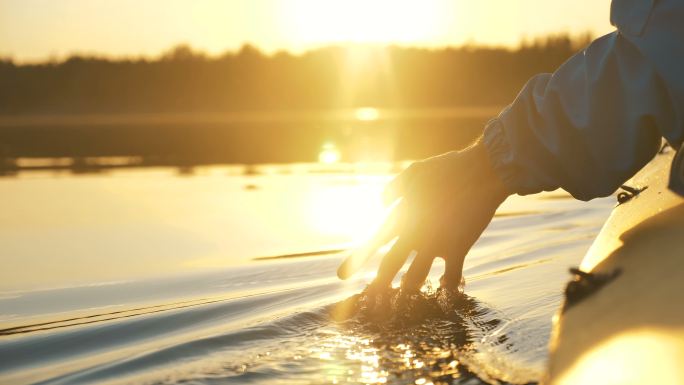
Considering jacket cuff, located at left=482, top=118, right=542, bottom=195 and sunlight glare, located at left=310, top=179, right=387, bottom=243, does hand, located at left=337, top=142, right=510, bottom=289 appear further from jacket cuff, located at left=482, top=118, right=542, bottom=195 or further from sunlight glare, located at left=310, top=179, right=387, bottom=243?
sunlight glare, located at left=310, top=179, right=387, bottom=243

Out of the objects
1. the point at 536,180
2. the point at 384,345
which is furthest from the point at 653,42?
the point at 384,345

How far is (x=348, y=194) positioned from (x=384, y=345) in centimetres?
446

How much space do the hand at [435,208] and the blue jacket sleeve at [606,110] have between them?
0.33ft

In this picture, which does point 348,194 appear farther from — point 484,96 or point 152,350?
point 484,96

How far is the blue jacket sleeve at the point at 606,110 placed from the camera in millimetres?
1853

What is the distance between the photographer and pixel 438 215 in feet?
7.00

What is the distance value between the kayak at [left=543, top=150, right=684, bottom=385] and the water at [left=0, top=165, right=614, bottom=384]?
0.76 feet

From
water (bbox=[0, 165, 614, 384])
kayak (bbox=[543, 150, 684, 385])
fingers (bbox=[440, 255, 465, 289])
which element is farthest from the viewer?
water (bbox=[0, 165, 614, 384])

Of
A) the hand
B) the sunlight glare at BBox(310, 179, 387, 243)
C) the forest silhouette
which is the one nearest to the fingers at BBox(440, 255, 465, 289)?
the hand

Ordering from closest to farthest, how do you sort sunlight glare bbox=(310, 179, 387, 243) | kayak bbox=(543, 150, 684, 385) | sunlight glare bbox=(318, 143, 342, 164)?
kayak bbox=(543, 150, 684, 385)
sunlight glare bbox=(310, 179, 387, 243)
sunlight glare bbox=(318, 143, 342, 164)

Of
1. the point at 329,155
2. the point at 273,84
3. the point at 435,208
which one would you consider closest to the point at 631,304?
the point at 435,208

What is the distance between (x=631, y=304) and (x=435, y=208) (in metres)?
0.51

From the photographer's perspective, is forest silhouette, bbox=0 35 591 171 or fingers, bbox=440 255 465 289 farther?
forest silhouette, bbox=0 35 591 171

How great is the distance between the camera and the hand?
2127 mm
